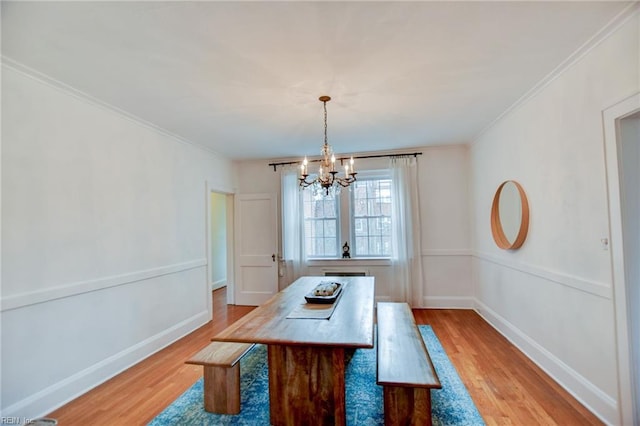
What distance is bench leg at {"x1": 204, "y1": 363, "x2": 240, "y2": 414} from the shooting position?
86.9 inches

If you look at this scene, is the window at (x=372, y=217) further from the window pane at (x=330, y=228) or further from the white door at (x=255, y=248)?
the white door at (x=255, y=248)

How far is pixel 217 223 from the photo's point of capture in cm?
712

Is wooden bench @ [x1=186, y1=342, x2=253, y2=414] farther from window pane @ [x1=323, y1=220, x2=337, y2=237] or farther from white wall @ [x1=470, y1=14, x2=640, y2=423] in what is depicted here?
window pane @ [x1=323, y1=220, x2=337, y2=237]

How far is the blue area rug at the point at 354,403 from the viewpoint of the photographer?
2.12m

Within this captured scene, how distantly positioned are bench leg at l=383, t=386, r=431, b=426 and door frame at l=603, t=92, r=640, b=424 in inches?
47.6

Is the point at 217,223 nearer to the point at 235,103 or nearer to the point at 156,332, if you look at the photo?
the point at 156,332

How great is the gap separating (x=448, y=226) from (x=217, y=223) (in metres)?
5.03

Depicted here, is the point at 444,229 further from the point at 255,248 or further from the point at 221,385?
the point at 221,385

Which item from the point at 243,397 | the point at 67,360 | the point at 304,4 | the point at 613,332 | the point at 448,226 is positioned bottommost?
the point at 243,397

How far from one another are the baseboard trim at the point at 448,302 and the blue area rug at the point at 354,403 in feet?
6.11

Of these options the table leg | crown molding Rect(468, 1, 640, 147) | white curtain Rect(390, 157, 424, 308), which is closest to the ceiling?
crown molding Rect(468, 1, 640, 147)

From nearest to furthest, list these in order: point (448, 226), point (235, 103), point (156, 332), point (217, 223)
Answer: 1. point (235, 103)
2. point (156, 332)
3. point (448, 226)
4. point (217, 223)

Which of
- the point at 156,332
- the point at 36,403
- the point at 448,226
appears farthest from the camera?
the point at 448,226

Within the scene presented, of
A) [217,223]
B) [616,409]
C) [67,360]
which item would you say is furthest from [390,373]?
[217,223]
